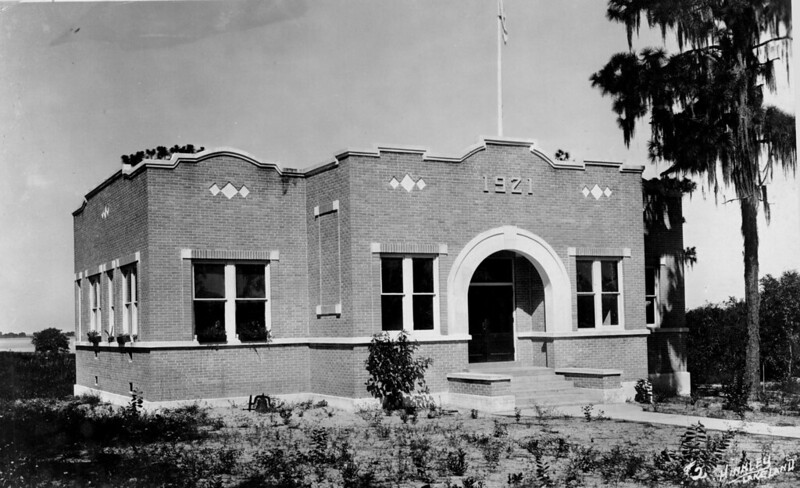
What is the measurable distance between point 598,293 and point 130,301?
11.7 metres

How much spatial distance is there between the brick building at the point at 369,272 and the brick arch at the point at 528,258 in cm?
4

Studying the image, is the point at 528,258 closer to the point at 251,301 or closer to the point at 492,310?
the point at 492,310

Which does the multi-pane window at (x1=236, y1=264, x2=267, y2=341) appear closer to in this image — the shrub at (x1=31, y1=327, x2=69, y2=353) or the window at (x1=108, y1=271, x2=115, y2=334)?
the window at (x1=108, y1=271, x2=115, y2=334)

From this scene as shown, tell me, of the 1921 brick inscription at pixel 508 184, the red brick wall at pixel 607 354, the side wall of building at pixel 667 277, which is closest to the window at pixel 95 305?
the 1921 brick inscription at pixel 508 184

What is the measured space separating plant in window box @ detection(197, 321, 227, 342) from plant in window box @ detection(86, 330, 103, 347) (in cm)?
511

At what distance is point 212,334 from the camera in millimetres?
19125

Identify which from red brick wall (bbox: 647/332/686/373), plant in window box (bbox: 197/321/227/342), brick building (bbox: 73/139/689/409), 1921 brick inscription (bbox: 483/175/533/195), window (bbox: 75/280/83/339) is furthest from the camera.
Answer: window (bbox: 75/280/83/339)

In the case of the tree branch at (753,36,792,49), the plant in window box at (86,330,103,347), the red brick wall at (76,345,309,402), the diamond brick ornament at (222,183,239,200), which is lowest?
the red brick wall at (76,345,309,402)

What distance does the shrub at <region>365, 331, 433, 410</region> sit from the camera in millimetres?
18312

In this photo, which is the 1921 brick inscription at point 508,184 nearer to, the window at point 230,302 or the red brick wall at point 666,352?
the window at point 230,302

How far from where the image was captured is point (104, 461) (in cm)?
1185

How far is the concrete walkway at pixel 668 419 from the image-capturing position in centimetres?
1497

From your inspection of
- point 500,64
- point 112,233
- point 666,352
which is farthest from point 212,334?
point 666,352

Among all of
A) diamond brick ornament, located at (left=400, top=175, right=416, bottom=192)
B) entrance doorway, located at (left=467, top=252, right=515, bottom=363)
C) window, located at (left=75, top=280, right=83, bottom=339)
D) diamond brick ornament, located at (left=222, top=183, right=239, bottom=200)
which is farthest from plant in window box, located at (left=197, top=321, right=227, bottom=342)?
window, located at (left=75, top=280, right=83, bottom=339)
